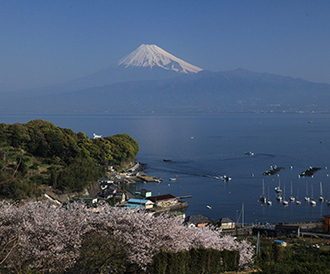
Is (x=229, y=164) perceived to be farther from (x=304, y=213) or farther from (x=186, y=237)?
(x=186, y=237)

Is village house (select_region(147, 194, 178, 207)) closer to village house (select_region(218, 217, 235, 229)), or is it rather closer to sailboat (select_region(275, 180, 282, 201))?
village house (select_region(218, 217, 235, 229))

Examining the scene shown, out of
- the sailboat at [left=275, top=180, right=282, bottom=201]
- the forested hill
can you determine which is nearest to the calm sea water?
the sailboat at [left=275, top=180, right=282, bottom=201]

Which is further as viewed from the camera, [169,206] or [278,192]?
[278,192]

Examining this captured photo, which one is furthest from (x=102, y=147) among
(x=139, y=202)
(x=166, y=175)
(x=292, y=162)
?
(x=292, y=162)

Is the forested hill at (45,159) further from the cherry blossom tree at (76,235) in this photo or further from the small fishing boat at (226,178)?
the cherry blossom tree at (76,235)

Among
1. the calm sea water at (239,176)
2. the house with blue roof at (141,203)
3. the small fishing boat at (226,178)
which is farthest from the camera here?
the small fishing boat at (226,178)

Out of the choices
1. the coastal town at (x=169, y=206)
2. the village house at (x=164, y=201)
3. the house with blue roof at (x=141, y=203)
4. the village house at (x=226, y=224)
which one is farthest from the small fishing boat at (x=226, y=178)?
the village house at (x=226, y=224)

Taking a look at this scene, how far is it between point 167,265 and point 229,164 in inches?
1419

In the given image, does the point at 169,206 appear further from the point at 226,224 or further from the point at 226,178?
the point at 226,178

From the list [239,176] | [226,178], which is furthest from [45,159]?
[239,176]

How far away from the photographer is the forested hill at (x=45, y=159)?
22.7m

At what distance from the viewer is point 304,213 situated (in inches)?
975

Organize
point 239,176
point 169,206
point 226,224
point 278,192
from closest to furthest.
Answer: point 226,224, point 169,206, point 278,192, point 239,176

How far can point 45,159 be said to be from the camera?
95.5 ft
